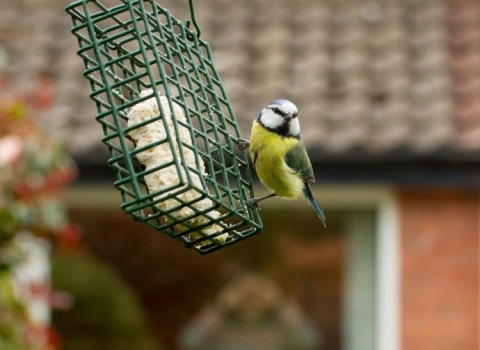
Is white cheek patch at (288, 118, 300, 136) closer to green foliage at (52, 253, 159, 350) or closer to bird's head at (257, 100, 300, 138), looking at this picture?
bird's head at (257, 100, 300, 138)

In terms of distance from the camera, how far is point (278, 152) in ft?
11.4

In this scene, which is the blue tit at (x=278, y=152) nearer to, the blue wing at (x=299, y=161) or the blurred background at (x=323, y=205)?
the blue wing at (x=299, y=161)

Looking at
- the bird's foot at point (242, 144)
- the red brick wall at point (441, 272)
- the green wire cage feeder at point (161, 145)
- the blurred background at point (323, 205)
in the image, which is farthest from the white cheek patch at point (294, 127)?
the red brick wall at point (441, 272)

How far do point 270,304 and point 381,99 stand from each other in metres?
Result: 1.75

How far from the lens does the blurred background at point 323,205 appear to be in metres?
6.26

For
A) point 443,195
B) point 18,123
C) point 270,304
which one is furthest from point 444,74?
point 18,123

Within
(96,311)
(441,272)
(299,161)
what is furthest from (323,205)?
(299,161)

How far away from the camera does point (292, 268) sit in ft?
22.5

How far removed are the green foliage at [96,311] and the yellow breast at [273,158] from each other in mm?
3762

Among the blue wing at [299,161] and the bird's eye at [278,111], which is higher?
the bird's eye at [278,111]

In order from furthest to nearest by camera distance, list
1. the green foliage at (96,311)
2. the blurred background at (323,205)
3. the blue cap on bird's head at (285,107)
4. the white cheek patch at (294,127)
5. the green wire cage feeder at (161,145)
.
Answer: the green foliage at (96,311), the blurred background at (323,205), the white cheek patch at (294,127), the blue cap on bird's head at (285,107), the green wire cage feeder at (161,145)

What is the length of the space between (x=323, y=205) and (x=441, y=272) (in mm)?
968

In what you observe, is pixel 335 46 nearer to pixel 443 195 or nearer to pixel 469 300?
pixel 443 195

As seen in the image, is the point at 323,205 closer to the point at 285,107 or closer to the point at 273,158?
the point at 273,158
